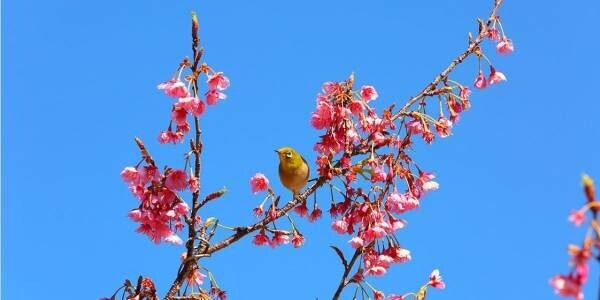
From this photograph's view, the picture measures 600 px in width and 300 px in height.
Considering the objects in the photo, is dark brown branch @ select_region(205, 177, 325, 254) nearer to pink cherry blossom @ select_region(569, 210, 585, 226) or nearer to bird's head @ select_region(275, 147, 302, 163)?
bird's head @ select_region(275, 147, 302, 163)

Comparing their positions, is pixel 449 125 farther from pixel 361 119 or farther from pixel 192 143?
pixel 192 143

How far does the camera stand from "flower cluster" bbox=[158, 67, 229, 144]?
479 centimetres

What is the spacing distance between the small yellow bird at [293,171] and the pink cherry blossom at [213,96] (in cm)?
172

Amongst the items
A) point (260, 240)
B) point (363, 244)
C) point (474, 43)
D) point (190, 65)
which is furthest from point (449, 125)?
point (190, 65)

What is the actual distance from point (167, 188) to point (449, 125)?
7.59ft

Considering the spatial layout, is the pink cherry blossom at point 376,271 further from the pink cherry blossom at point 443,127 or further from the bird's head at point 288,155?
the bird's head at point 288,155

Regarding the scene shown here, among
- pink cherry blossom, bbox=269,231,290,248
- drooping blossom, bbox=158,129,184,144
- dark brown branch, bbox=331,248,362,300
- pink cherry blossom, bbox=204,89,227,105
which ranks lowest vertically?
dark brown branch, bbox=331,248,362,300

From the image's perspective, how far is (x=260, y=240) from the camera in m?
5.55

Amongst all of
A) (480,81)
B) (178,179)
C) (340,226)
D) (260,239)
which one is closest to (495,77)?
(480,81)

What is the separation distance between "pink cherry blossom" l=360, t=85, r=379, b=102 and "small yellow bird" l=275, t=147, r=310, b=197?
3.74 feet

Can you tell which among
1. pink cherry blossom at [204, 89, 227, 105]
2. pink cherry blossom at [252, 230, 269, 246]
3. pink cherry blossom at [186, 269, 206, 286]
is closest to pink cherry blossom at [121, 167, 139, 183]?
pink cherry blossom at [204, 89, 227, 105]

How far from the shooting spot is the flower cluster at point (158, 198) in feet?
15.7

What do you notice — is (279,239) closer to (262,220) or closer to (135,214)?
(262,220)

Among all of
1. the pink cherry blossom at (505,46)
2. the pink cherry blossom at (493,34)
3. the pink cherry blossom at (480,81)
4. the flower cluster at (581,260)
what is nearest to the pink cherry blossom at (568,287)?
the flower cluster at (581,260)
